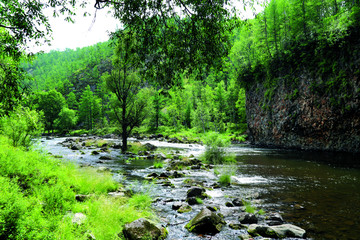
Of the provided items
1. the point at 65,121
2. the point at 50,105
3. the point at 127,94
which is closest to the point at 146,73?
the point at 127,94

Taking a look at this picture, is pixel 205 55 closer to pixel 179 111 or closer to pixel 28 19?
pixel 28 19

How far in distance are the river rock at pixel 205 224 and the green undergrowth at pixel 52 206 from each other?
1299 mm

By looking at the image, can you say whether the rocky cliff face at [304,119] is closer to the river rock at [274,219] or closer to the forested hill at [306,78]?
the forested hill at [306,78]

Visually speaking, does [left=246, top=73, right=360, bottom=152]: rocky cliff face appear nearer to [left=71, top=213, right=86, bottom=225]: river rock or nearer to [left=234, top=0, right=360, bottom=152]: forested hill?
[left=234, top=0, right=360, bottom=152]: forested hill

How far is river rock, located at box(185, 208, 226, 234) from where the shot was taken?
18.1ft

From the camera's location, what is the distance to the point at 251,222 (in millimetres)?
6141

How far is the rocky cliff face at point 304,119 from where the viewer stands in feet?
63.9

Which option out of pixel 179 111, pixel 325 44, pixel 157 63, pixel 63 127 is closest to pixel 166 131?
pixel 179 111

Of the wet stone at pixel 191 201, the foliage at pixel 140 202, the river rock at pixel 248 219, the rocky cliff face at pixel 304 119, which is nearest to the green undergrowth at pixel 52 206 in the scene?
the foliage at pixel 140 202

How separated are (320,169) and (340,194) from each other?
20.1ft

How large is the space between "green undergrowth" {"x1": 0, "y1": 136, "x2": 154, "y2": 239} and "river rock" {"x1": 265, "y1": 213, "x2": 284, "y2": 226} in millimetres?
3700

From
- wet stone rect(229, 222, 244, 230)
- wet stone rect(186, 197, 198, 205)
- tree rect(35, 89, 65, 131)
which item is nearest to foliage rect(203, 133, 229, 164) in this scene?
wet stone rect(186, 197, 198, 205)

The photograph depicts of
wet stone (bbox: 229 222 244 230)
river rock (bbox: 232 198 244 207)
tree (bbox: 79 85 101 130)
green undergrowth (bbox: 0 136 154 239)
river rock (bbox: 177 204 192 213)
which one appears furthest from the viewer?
tree (bbox: 79 85 101 130)

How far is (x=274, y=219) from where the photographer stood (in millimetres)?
6297
